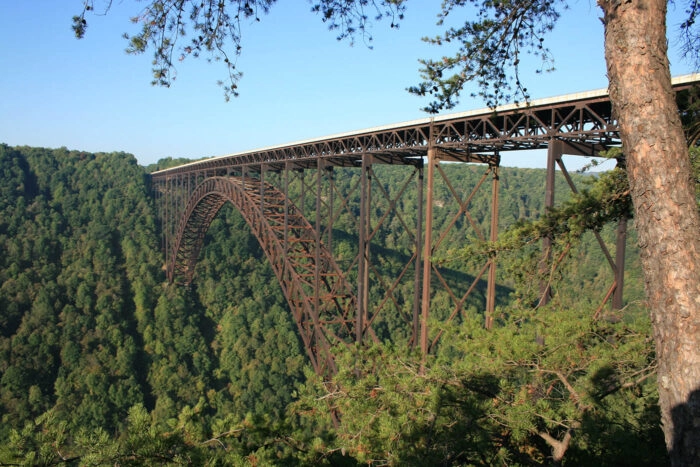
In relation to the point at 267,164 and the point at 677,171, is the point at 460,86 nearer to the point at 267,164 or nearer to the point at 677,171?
the point at 677,171

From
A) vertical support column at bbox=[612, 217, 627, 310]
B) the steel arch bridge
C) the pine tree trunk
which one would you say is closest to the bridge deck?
the steel arch bridge

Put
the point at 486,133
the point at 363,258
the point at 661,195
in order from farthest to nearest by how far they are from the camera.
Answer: the point at 363,258, the point at 486,133, the point at 661,195

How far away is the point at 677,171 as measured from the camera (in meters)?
2.62

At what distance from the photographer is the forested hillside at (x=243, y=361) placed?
4488 mm

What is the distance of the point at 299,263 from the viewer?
50.2 ft

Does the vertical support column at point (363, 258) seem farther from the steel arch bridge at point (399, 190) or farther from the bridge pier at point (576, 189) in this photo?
the bridge pier at point (576, 189)

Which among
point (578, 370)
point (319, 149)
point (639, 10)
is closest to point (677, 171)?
point (639, 10)

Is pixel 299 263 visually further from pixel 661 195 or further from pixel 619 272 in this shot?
pixel 661 195

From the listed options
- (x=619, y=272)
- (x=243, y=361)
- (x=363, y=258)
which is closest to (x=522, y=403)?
(x=619, y=272)

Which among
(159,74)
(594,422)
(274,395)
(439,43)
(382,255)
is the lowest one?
(274,395)

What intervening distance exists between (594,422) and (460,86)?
327 cm

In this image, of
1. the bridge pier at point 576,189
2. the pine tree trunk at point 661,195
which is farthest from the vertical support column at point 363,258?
the pine tree trunk at point 661,195

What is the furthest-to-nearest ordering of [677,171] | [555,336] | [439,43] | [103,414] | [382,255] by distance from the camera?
[382,255] < [103,414] < [555,336] < [439,43] < [677,171]

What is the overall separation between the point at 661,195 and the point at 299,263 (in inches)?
518
